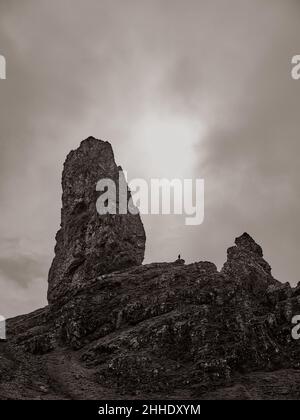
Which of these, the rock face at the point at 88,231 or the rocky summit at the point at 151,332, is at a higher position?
the rock face at the point at 88,231

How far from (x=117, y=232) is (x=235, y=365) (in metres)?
40.2

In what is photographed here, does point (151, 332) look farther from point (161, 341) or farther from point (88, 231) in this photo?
point (88, 231)

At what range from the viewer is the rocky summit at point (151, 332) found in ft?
128

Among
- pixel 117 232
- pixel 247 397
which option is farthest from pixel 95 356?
pixel 117 232

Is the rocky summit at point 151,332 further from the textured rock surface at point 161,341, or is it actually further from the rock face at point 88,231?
the rock face at point 88,231

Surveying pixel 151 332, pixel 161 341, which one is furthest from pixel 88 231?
pixel 161 341

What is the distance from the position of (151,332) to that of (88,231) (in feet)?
113

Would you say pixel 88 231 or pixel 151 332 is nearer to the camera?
pixel 151 332

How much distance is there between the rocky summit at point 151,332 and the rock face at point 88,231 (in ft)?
0.96

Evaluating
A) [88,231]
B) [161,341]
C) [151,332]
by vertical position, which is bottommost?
[161,341]

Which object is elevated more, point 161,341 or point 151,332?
point 151,332

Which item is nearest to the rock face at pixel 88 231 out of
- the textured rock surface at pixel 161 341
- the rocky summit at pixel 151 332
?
the rocky summit at pixel 151 332

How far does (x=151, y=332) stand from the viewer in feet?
158

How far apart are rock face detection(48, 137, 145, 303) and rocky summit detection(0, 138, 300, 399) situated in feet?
0.96
